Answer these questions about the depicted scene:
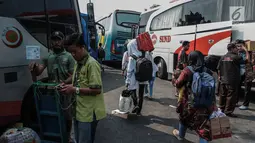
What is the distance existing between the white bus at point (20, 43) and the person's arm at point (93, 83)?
4.49 feet

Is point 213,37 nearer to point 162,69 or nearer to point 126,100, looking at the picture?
point 162,69

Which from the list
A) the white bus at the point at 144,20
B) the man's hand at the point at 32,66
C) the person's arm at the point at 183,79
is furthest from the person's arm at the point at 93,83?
the white bus at the point at 144,20

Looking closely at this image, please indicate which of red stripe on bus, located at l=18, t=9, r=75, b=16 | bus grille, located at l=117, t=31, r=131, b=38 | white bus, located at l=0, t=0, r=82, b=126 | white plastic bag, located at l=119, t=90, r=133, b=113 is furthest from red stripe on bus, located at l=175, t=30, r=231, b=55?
bus grille, located at l=117, t=31, r=131, b=38

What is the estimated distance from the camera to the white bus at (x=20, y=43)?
299 cm

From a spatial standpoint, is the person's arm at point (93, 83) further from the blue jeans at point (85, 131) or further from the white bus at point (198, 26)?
the white bus at point (198, 26)

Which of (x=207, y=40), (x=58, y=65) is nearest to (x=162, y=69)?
(x=207, y=40)

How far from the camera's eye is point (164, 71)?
9.55m

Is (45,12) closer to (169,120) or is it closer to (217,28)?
(169,120)

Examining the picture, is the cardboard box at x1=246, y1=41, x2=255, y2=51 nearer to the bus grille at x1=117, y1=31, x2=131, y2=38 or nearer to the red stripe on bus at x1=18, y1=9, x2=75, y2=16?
the red stripe on bus at x1=18, y1=9, x2=75, y2=16

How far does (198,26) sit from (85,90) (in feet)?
20.6

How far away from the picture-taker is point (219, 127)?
9.80 ft

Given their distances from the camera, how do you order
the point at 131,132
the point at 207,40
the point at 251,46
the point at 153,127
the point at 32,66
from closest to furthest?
the point at 32,66 → the point at 131,132 → the point at 153,127 → the point at 251,46 → the point at 207,40

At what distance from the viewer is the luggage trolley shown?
287cm

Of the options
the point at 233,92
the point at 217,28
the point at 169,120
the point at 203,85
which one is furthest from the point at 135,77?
the point at 217,28
